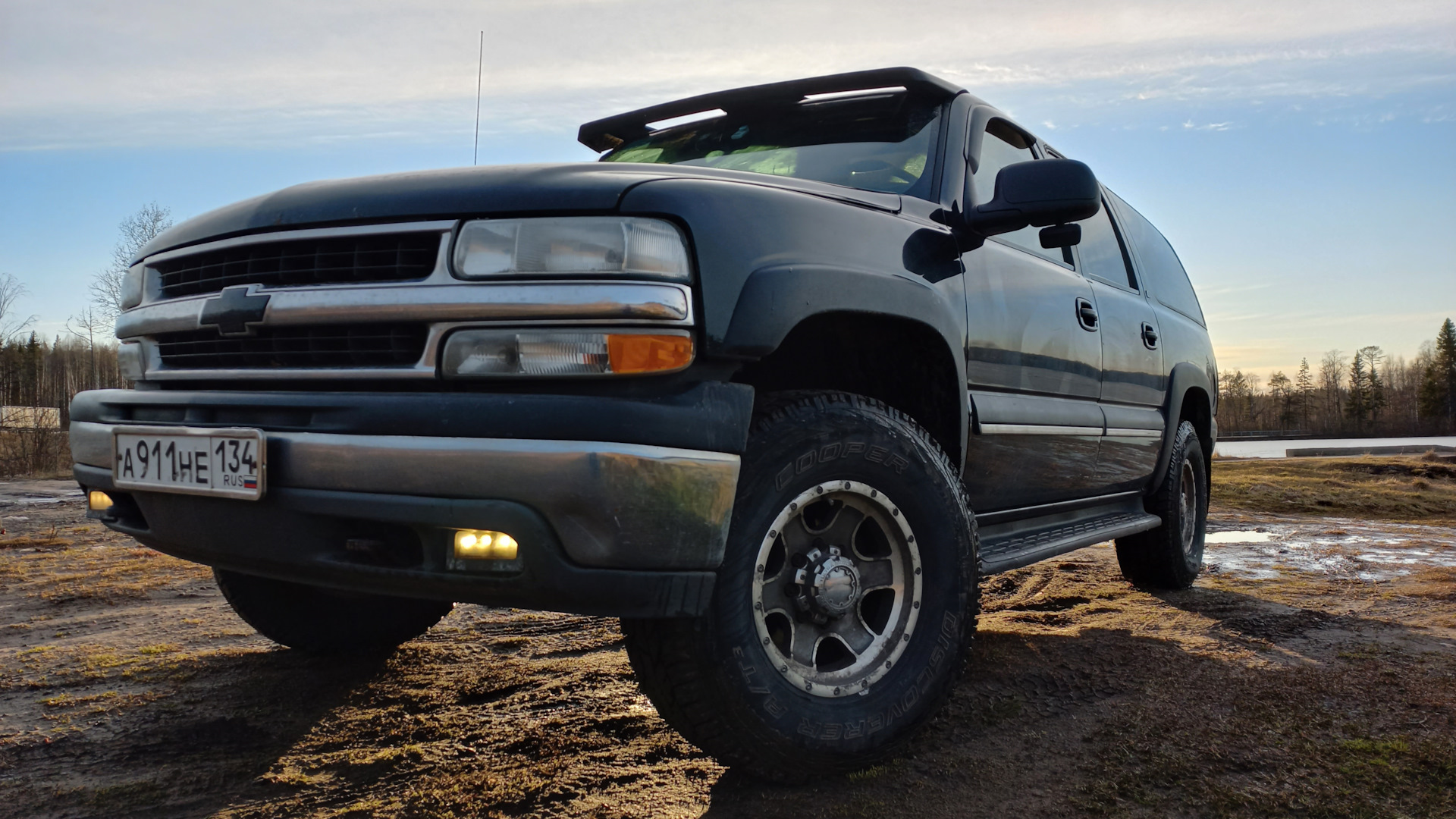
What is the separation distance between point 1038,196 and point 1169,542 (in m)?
2.59

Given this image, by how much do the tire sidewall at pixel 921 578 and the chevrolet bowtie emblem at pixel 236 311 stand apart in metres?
1.08

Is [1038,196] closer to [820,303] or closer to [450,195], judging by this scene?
[820,303]

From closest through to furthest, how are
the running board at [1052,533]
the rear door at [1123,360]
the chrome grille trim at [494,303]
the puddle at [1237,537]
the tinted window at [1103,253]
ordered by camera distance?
the chrome grille trim at [494,303] < the running board at [1052,533] < the rear door at [1123,360] < the tinted window at [1103,253] < the puddle at [1237,537]

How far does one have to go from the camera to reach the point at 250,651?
3.24 metres

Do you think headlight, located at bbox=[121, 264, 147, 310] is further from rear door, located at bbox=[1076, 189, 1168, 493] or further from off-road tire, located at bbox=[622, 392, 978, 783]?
rear door, located at bbox=[1076, 189, 1168, 493]

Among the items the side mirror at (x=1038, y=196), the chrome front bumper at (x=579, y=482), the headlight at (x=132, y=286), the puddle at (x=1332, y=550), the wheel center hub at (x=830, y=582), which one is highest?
the side mirror at (x=1038, y=196)

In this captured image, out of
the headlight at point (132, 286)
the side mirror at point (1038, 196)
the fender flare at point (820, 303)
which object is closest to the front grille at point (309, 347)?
the headlight at point (132, 286)

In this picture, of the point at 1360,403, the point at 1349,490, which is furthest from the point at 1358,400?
the point at 1349,490

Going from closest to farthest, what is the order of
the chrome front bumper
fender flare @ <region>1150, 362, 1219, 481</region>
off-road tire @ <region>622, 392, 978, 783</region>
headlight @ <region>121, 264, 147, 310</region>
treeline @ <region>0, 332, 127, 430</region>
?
the chrome front bumper
off-road tire @ <region>622, 392, 978, 783</region>
headlight @ <region>121, 264, 147, 310</region>
fender flare @ <region>1150, 362, 1219, 481</region>
treeline @ <region>0, 332, 127, 430</region>

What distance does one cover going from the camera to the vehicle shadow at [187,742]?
2.02 meters

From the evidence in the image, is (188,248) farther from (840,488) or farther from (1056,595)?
(1056,595)

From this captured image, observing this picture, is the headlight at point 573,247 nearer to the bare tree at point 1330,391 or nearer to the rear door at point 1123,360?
the rear door at point 1123,360

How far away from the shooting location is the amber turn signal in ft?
5.80

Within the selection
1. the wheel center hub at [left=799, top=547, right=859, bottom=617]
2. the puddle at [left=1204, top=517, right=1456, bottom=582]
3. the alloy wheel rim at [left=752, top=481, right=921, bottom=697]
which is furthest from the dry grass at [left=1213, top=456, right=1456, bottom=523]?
the wheel center hub at [left=799, top=547, right=859, bottom=617]
